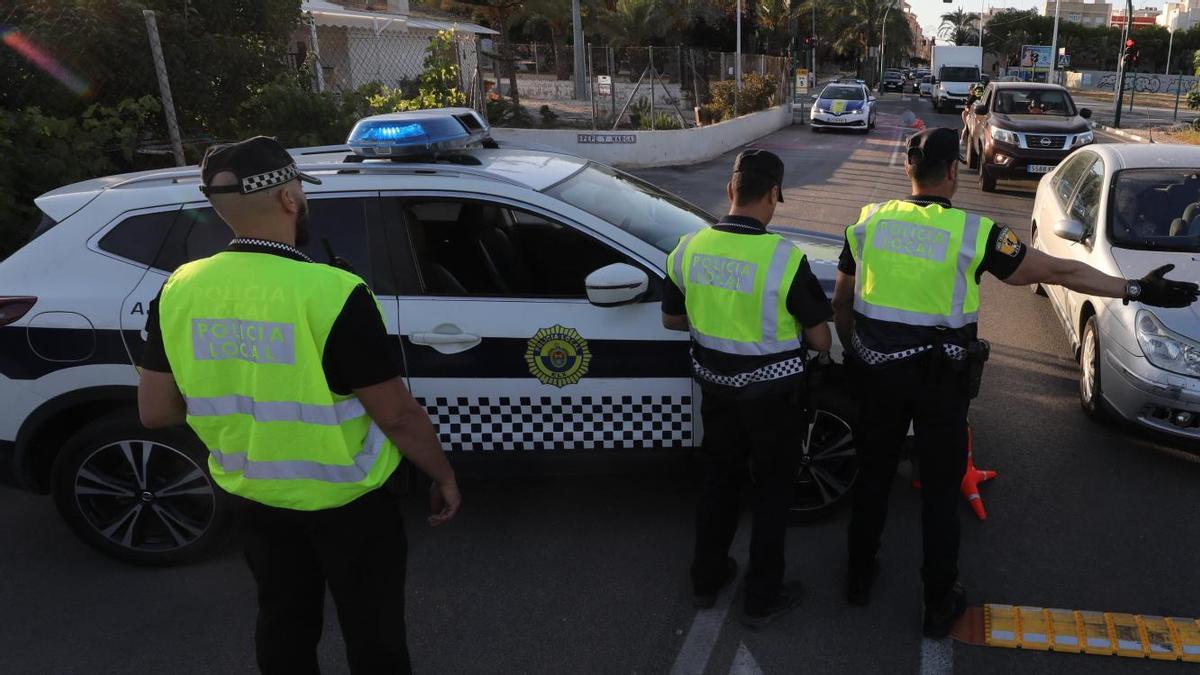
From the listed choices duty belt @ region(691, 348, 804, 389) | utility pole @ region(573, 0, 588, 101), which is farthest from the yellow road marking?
A: utility pole @ region(573, 0, 588, 101)

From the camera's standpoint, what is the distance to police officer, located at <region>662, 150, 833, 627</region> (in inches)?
115

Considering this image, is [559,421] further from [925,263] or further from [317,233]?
[925,263]

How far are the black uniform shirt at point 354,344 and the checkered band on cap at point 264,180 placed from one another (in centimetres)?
13

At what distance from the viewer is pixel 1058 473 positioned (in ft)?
14.3

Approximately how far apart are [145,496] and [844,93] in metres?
25.3

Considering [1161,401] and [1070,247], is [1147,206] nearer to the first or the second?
[1070,247]

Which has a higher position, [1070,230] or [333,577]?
[1070,230]

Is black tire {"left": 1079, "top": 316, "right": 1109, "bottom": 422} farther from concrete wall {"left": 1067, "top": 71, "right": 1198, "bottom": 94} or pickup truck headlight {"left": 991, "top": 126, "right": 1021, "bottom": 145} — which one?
concrete wall {"left": 1067, "top": 71, "right": 1198, "bottom": 94}

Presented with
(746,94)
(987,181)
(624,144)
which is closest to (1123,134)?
(746,94)

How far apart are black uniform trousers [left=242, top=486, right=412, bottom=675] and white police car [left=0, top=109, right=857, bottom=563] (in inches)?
54.6

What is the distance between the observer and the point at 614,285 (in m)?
3.38

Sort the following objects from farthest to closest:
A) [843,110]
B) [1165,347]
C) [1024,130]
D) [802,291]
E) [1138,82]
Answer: [1138,82] < [843,110] < [1024,130] < [1165,347] < [802,291]

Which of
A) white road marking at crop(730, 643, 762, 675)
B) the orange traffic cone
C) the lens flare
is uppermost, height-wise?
the lens flare

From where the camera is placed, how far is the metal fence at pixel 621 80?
19469mm
